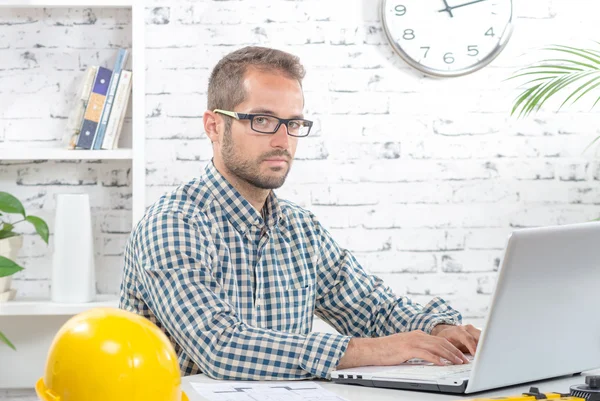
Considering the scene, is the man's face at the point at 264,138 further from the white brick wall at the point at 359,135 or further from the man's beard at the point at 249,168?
the white brick wall at the point at 359,135

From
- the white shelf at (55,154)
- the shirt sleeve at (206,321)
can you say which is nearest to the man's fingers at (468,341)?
the shirt sleeve at (206,321)

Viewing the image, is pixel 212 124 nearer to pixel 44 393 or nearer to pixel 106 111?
pixel 106 111

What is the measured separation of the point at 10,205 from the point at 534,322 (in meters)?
1.85

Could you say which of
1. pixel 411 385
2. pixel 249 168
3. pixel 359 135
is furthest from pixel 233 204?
pixel 359 135

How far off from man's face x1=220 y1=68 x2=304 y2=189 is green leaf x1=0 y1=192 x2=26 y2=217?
1.01 meters

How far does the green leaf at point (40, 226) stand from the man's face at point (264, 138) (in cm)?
102

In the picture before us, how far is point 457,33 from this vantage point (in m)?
2.99

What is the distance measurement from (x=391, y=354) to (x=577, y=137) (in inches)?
73.2

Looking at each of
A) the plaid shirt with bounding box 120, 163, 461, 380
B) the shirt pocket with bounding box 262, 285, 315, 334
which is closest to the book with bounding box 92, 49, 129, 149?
the plaid shirt with bounding box 120, 163, 461, 380

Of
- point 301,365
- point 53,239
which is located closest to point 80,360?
point 301,365

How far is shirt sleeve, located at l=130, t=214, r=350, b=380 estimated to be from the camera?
Result: 145 cm

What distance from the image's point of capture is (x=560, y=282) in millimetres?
1263

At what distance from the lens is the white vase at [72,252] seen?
2.72 metres

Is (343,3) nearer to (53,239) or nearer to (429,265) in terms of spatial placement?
(429,265)
